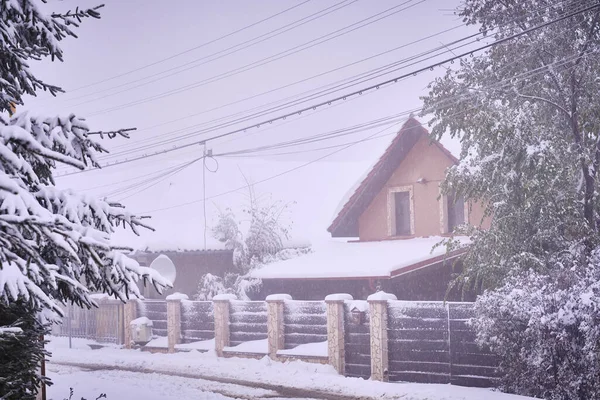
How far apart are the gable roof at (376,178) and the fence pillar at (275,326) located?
276 inches

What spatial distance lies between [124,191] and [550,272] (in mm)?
34344

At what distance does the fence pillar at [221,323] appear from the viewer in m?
19.8

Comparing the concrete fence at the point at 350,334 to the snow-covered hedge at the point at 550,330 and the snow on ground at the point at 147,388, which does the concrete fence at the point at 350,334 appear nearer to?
the snow-covered hedge at the point at 550,330

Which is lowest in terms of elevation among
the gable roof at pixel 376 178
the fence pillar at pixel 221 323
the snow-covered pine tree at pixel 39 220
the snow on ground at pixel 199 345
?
the snow on ground at pixel 199 345

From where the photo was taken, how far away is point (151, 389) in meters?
14.3

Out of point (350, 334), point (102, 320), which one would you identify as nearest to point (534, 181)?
point (350, 334)

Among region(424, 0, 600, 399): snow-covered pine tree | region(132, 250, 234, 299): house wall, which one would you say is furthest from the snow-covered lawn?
region(132, 250, 234, 299): house wall

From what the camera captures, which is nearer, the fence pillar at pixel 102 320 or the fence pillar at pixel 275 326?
the fence pillar at pixel 275 326

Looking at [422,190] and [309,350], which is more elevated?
[422,190]

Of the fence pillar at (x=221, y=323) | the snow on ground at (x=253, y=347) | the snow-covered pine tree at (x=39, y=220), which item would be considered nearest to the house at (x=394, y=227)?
the fence pillar at (x=221, y=323)

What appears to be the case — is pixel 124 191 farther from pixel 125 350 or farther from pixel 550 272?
pixel 550 272

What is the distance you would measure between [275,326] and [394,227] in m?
8.06

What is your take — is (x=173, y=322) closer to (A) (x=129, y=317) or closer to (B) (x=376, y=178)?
(A) (x=129, y=317)

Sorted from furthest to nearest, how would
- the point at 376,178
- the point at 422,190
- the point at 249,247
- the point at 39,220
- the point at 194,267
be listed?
the point at 194,267 < the point at 249,247 < the point at 376,178 < the point at 422,190 < the point at 39,220
